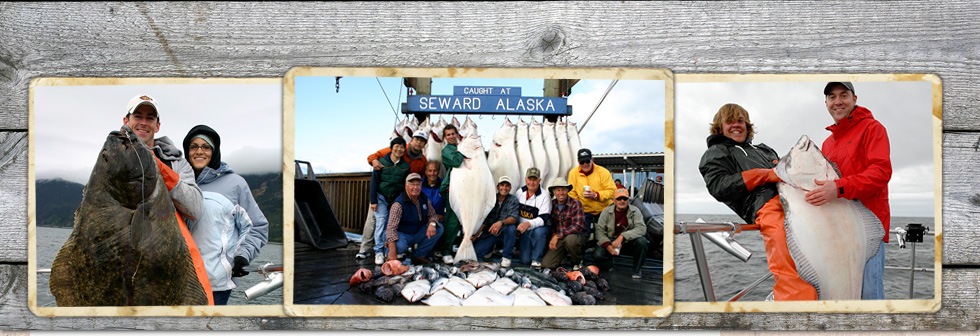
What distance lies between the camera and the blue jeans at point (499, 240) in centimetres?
322

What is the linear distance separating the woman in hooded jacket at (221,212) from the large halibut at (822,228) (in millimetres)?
2321

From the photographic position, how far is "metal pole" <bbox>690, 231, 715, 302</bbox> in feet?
10.3

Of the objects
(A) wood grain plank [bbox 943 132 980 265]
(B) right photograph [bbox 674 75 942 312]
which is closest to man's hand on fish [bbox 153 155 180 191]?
(B) right photograph [bbox 674 75 942 312]

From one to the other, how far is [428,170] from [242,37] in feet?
3.34

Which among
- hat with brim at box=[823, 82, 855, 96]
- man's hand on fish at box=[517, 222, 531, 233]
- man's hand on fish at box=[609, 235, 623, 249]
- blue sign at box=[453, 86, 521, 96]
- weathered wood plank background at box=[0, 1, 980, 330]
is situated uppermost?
weathered wood plank background at box=[0, 1, 980, 330]

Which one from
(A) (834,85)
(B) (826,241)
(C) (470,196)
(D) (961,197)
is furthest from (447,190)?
(D) (961,197)

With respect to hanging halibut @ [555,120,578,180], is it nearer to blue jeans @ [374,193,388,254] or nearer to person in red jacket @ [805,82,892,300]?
blue jeans @ [374,193,388,254]

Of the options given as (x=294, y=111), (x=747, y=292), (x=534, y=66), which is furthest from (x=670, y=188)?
(x=294, y=111)

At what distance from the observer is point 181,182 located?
301cm

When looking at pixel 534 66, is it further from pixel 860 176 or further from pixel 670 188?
pixel 860 176

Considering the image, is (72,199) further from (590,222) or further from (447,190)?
(590,222)

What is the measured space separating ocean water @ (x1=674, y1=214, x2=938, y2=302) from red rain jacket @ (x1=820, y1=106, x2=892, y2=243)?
122 mm

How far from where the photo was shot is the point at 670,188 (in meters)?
3.13

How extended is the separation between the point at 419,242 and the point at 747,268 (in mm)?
1480
